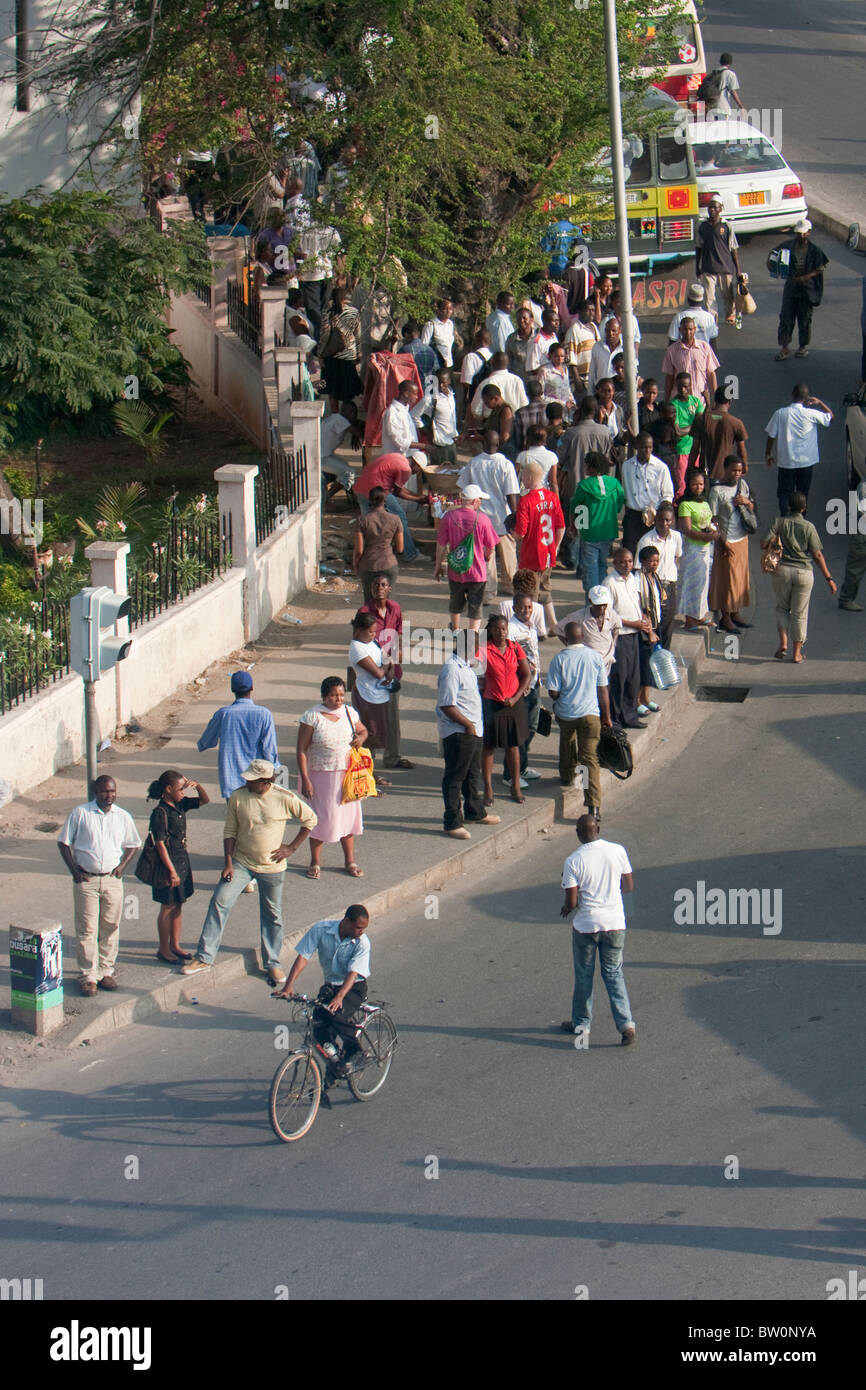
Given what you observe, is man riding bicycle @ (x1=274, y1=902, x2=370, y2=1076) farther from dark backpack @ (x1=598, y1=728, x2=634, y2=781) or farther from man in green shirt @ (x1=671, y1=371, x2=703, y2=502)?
man in green shirt @ (x1=671, y1=371, x2=703, y2=502)

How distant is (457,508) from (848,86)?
24389 mm

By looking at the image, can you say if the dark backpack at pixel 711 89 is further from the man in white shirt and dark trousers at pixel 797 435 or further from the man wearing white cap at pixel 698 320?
the man in white shirt and dark trousers at pixel 797 435

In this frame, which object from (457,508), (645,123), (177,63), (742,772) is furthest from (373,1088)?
(645,123)

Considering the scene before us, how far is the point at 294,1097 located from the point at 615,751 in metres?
5.10

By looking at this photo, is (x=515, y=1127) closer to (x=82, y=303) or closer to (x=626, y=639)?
(x=626, y=639)

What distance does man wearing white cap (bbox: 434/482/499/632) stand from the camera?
563 inches

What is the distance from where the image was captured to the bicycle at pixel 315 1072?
8.52 meters

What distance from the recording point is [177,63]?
64.7 feet

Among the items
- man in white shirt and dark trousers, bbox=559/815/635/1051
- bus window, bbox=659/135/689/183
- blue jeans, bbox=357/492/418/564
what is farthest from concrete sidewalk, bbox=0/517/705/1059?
bus window, bbox=659/135/689/183

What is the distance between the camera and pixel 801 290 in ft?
69.6

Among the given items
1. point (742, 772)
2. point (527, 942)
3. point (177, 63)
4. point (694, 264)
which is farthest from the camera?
point (694, 264)

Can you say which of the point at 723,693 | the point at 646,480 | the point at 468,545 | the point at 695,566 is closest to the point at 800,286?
the point at 646,480

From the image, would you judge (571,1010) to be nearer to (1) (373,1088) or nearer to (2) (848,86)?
(1) (373,1088)

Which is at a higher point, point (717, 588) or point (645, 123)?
point (645, 123)
